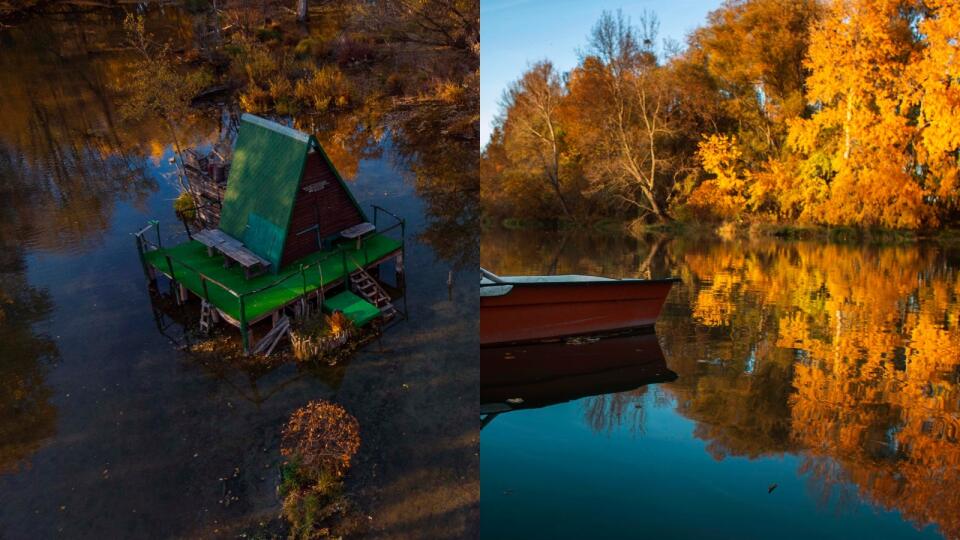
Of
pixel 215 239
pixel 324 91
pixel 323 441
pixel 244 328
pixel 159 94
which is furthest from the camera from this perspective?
pixel 324 91

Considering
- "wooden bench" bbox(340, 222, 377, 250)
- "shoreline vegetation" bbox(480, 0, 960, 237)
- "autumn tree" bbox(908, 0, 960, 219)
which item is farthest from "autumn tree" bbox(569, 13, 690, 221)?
"wooden bench" bbox(340, 222, 377, 250)

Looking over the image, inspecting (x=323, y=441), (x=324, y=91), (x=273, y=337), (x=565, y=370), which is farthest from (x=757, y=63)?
(x=323, y=441)

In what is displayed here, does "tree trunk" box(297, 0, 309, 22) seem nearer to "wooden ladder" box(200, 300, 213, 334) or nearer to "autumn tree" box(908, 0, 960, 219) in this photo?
"autumn tree" box(908, 0, 960, 219)

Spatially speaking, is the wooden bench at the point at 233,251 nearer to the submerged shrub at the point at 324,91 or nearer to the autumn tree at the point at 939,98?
the submerged shrub at the point at 324,91

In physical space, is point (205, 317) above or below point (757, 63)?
below

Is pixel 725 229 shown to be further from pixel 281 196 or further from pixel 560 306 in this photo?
pixel 281 196

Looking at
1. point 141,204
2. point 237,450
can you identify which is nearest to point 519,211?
point 141,204
